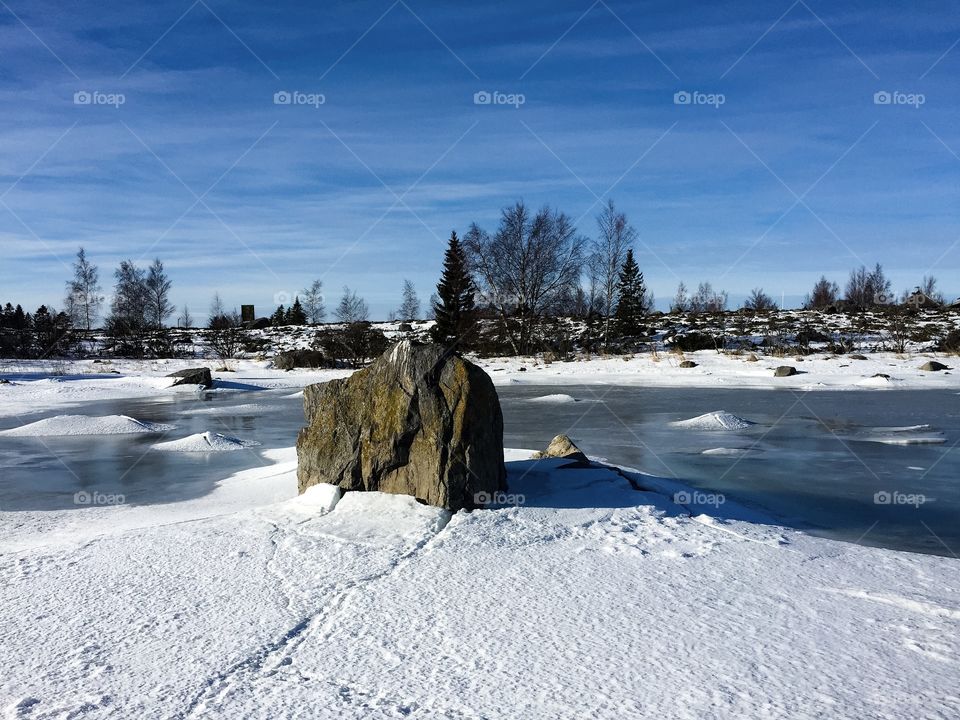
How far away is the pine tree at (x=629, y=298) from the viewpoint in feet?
146

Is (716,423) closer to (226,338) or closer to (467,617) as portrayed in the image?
(467,617)

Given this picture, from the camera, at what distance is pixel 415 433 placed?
6.40m

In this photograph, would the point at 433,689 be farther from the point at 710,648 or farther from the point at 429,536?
the point at 429,536

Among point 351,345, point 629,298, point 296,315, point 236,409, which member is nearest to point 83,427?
point 236,409

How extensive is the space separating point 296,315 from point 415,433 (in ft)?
209

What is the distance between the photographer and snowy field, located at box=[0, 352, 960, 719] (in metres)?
3.38

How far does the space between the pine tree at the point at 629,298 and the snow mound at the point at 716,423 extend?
1216 inches

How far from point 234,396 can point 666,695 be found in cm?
1974

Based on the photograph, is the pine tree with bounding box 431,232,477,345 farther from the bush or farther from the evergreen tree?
the evergreen tree

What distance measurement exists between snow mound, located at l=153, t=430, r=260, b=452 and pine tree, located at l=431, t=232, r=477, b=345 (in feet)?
96.4

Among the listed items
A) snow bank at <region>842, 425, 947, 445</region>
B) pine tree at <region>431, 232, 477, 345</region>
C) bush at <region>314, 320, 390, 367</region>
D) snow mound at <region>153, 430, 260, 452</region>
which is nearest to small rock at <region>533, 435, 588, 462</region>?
snow mound at <region>153, 430, 260, 452</region>

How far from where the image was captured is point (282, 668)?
3.63 metres

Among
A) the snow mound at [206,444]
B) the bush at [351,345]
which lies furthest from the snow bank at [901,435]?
the bush at [351,345]

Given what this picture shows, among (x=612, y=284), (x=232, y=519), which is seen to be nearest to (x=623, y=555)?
(x=232, y=519)
